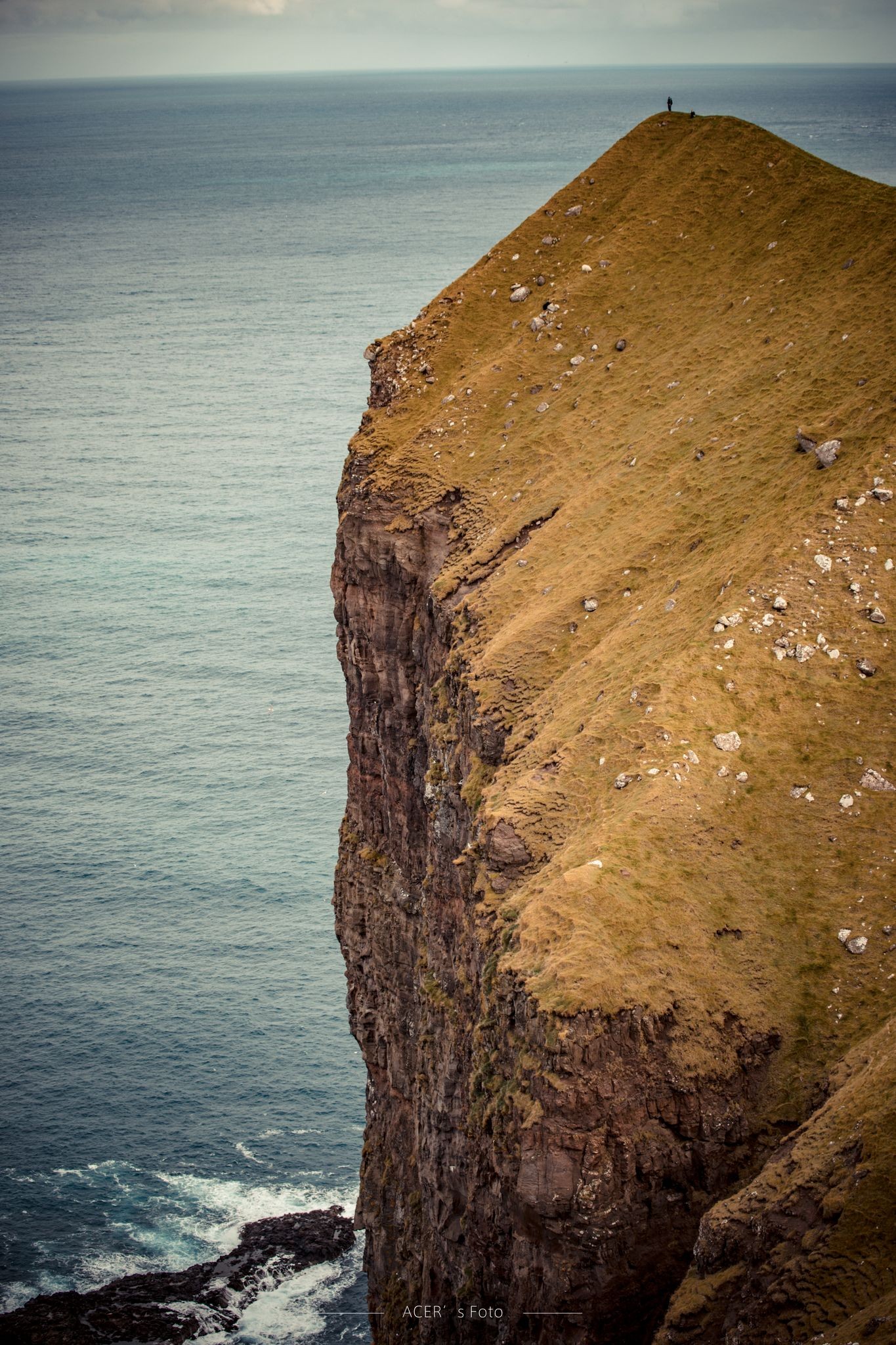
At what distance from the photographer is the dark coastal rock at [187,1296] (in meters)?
71.1

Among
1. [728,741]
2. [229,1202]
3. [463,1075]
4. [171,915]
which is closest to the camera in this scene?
[728,741]

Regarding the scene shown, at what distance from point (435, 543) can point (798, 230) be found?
71.3ft

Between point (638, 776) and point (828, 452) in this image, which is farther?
point (828, 452)

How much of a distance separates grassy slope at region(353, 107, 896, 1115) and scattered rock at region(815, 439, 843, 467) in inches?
17.8

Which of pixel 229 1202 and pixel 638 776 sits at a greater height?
pixel 638 776

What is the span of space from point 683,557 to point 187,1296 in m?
53.7

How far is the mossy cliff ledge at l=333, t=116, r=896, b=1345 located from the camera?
3281 centimetres

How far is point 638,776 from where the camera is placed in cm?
3816

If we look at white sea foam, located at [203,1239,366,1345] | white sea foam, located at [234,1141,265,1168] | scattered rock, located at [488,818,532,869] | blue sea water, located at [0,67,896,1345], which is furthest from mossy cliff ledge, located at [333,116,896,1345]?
blue sea water, located at [0,67,896,1345]

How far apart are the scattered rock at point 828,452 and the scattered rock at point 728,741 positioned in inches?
441

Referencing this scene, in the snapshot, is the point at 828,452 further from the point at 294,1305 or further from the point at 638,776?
the point at 294,1305

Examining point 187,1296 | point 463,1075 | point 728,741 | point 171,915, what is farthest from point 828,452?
point 171,915

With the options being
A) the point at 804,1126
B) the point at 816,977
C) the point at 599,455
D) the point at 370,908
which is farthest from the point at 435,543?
the point at 804,1126

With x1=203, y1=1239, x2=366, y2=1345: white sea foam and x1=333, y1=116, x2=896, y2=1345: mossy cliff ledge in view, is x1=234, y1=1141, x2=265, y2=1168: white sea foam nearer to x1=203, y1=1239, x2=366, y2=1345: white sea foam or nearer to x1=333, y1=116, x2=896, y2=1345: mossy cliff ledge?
x1=203, y1=1239, x2=366, y2=1345: white sea foam
